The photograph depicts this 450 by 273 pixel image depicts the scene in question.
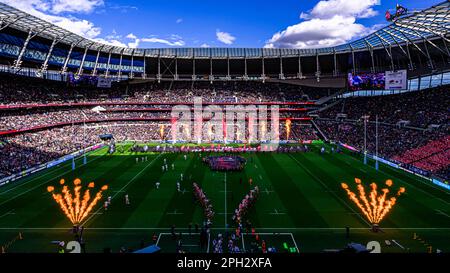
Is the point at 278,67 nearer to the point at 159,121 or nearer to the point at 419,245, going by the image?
Result: the point at 159,121

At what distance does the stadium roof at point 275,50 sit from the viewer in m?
40.4

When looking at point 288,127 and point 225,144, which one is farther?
point 288,127

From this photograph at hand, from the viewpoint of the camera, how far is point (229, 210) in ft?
90.4

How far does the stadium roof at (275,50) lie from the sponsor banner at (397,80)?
5.82 meters

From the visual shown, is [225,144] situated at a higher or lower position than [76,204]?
higher

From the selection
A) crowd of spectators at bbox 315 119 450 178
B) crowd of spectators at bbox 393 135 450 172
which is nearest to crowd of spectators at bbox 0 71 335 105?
crowd of spectators at bbox 315 119 450 178

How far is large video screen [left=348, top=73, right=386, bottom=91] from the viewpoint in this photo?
71.7 meters

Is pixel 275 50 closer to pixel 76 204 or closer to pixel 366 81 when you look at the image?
pixel 366 81

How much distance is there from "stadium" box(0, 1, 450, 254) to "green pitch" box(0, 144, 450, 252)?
18cm

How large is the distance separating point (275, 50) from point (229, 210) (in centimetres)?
7248

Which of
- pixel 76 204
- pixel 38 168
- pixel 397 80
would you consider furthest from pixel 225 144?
pixel 76 204

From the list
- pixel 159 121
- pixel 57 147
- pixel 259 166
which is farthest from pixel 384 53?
pixel 57 147

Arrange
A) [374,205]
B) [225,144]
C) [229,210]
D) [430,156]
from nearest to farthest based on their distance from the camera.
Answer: [374,205] < [229,210] < [430,156] < [225,144]
